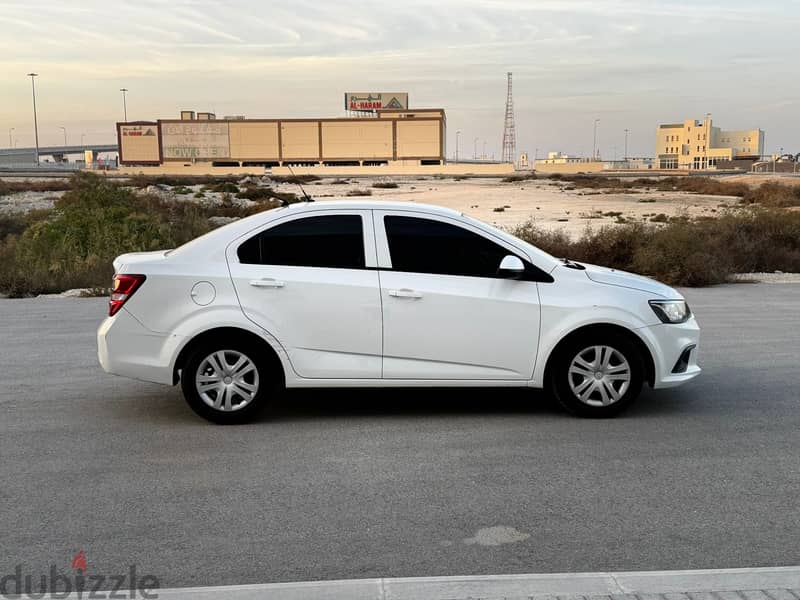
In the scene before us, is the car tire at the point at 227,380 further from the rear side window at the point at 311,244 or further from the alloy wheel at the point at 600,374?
the alloy wheel at the point at 600,374

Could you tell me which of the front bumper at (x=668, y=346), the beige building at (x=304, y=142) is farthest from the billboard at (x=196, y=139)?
the front bumper at (x=668, y=346)

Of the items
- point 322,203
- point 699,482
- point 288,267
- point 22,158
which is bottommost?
point 699,482

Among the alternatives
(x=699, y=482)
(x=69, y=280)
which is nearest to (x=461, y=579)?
(x=699, y=482)

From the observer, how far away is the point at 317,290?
21.0 feet

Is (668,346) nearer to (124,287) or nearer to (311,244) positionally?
(311,244)

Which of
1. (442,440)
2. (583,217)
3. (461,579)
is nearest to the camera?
(461,579)

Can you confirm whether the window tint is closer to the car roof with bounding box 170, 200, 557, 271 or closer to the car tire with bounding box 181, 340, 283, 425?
the car roof with bounding box 170, 200, 557, 271

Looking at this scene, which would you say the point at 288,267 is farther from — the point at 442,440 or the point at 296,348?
the point at 442,440

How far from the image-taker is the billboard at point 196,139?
5458 inches

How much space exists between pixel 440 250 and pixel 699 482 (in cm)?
264

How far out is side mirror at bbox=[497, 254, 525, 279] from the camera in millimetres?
6348

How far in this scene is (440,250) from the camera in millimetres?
6551

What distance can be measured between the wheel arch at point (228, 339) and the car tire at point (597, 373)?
2.26 metres

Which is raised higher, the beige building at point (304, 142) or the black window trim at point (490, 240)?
the beige building at point (304, 142)
